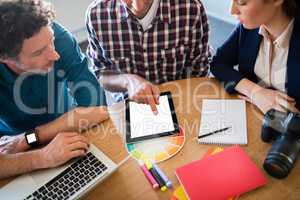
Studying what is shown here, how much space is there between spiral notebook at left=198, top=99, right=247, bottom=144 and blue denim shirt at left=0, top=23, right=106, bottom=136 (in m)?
0.41

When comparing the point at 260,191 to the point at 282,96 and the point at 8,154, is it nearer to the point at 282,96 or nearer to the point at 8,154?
the point at 282,96

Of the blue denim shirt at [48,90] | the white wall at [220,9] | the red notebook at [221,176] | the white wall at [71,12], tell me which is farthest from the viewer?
the white wall at [220,9]

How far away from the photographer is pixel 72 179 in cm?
88

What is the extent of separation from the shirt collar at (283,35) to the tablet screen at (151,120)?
0.40 m

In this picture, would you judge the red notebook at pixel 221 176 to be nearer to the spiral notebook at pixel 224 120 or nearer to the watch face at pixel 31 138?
the spiral notebook at pixel 224 120

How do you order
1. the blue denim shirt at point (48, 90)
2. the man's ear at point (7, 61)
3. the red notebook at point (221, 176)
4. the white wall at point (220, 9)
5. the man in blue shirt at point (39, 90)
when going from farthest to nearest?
the white wall at point (220, 9)
the blue denim shirt at point (48, 90)
the man's ear at point (7, 61)
the man in blue shirt at point (39, 90)
the red notebook at point (221, 176)

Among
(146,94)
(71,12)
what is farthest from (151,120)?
(71,12)

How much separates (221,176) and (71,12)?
2184mm

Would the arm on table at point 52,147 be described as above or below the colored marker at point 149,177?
above

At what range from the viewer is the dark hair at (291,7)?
99 centimetres

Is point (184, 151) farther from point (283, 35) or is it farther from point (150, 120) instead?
point (283, 35)

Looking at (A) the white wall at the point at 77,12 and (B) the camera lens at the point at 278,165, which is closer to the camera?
(B) the camera lens at the point at 278,165

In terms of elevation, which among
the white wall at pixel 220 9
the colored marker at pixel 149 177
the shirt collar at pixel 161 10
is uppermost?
the shirt collar at pixel 161 10

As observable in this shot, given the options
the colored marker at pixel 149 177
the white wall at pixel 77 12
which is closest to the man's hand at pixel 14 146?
the colored marker at pixel 149 177
